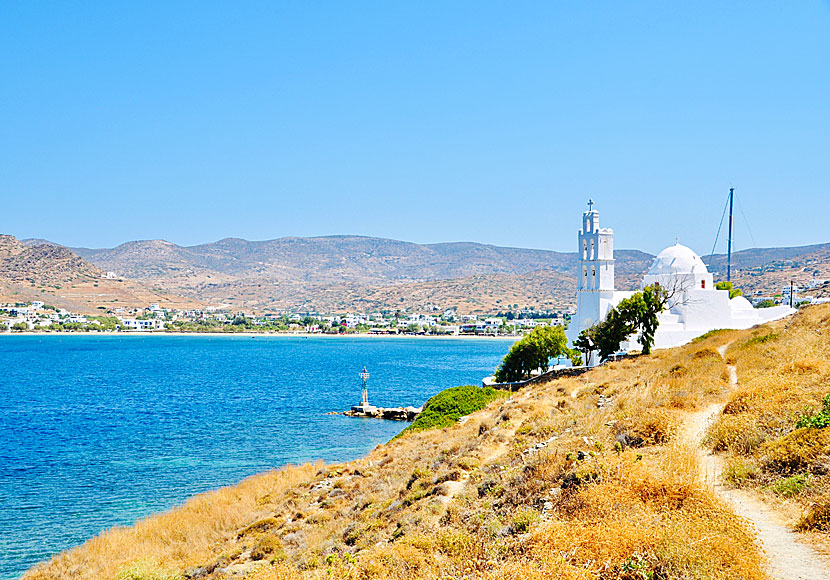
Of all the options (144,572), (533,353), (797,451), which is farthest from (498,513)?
(533,353)

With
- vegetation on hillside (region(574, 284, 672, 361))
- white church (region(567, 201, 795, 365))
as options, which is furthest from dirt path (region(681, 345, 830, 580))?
white church (region(567, 201, 795, 365))

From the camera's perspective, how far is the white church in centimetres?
4062

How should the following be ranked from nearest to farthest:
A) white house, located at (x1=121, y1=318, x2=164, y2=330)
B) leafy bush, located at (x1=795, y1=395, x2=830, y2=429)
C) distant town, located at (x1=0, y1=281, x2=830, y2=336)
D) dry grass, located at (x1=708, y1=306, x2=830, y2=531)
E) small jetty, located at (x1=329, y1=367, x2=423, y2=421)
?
dry grass, located at (x1=708, y1=306, x2=830, y2=531) < leafy bush, located at (x1=795, y1=395, x2=830, y2=429) < small jetty, located at (x1=329, y1=367, x2=423, y2=421) < distant town, located at (x1=0, y1=281, x2=830, y2=336) < white house, located at (x1=121, y1=318, x2=164, y2=330)

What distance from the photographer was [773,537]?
6.48 m

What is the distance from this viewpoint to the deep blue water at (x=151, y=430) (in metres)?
21.6

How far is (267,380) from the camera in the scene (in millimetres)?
65688

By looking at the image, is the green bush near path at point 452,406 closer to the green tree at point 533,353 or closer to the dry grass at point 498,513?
the dry grass at point 498,513

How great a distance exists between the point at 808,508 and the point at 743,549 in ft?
5.07

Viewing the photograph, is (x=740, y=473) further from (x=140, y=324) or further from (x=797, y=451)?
(x=140, y=324)

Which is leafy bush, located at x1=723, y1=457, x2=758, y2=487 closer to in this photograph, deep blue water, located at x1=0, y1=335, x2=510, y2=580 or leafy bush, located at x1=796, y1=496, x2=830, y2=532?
leafy bush, located at x1=796, y1=496, x2=830, y2=532

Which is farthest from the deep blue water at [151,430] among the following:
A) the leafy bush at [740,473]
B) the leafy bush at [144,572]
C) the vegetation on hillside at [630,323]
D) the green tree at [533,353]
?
the leafy bush at [740,473]

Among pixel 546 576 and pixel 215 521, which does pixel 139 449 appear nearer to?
pixel 215 521

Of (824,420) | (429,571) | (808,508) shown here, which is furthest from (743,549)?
(824,420)

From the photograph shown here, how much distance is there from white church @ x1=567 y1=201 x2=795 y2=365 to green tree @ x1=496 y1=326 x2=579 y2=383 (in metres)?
3.20
